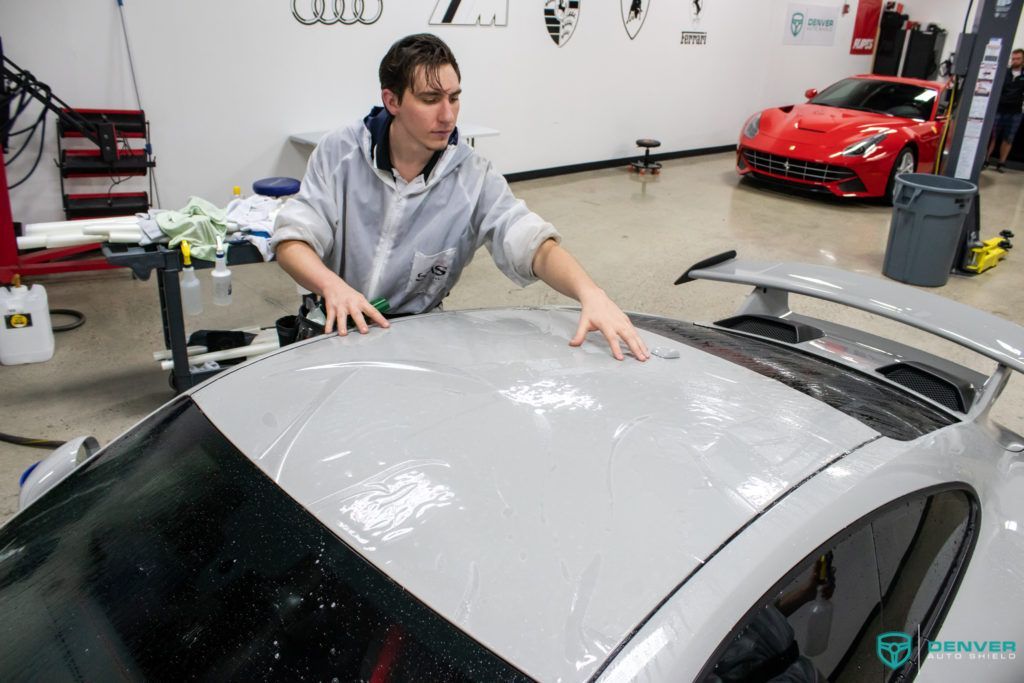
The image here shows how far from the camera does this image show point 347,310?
1.60 m

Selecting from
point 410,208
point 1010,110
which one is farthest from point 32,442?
point 1010,110

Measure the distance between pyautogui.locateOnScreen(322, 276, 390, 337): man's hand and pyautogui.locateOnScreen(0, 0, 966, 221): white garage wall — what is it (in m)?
4.23

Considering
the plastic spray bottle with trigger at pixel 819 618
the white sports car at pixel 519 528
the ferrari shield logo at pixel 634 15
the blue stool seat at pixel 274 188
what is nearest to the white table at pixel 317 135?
the blue stool seat at pixel 274 188

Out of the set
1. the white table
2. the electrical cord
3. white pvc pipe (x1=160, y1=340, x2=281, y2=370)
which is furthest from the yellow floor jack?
the electrical cord

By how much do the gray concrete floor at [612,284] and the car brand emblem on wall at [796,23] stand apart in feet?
9.93

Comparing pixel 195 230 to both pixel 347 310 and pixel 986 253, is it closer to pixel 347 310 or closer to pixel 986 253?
pixel 347 310

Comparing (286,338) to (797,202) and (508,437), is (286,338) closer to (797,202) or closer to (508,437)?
(508,437)

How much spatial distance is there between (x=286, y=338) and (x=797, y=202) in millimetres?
6814

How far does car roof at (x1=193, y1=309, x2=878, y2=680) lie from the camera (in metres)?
0.88

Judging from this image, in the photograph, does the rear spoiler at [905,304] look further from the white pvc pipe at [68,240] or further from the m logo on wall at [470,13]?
the m logo on wall at [470,13]

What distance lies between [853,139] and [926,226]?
225 centimetres

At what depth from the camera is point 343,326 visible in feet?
5.09

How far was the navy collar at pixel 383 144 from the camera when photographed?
6.41ft

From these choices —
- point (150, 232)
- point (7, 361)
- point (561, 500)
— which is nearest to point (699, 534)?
point (561, 500)
